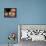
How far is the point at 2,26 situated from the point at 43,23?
3.84 ft

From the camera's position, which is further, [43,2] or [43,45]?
[43,2]

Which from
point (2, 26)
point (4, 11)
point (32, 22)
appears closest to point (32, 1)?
point (32, 22)

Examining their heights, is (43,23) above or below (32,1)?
below

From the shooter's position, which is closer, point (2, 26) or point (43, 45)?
point (43, 45)

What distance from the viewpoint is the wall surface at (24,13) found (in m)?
3.88

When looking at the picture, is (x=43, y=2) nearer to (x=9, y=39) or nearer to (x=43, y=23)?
(x=43, y=23)

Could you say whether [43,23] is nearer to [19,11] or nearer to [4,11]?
[19,11]

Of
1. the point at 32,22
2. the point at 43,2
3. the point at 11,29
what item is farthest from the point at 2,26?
the point at 43,2

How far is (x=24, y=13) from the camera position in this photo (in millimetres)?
3891

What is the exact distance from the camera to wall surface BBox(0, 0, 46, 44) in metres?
3.88

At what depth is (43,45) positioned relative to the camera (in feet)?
11.9

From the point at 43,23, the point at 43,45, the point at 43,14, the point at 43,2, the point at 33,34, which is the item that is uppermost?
the point at 43,2

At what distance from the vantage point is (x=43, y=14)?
3.89 metres

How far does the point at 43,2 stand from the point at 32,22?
0.65 m
